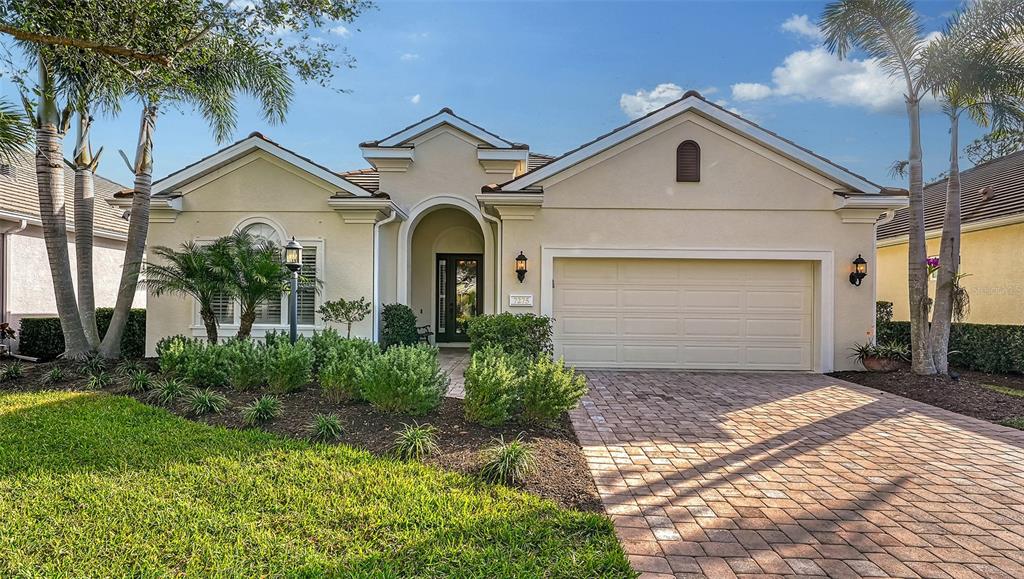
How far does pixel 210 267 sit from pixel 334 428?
187 inches

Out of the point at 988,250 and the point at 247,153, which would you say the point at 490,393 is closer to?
the point at 247,153

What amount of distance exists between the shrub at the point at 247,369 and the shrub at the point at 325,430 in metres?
2.15

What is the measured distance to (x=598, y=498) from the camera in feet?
13.1

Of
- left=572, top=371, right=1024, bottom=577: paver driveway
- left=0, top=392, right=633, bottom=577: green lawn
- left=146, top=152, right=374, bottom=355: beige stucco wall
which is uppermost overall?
left=146, top=152, right=374, bottom=355: beige stucco wall

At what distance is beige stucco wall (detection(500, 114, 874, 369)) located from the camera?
9984 mm

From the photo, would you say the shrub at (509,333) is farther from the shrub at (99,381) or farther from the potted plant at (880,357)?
the potted plant at (880,357)

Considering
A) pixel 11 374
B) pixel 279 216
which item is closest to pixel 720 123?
pixel 279 216

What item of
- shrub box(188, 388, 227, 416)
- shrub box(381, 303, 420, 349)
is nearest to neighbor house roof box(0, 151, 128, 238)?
shrub box(381, 303, 420, 349)

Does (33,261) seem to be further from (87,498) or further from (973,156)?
(973,156)

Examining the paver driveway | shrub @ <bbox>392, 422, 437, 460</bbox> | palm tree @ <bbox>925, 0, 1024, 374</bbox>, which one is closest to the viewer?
the paver driveway

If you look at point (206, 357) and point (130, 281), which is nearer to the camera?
point (206, 357)

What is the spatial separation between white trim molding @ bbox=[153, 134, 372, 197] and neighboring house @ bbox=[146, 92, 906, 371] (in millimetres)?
22

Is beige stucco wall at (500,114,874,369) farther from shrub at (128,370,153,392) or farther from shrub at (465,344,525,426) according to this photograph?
shrub at (128,370,153,392)

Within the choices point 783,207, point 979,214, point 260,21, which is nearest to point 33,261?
point 260,21
